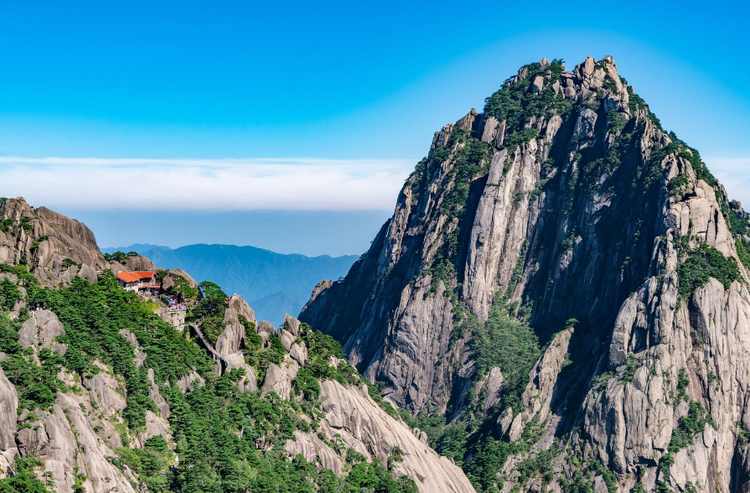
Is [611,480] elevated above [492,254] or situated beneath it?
situated beneath

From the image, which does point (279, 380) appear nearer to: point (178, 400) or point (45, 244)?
point (178, 400)

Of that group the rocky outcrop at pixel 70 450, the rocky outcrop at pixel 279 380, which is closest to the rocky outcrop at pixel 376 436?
the rocky outcrop at pixel 279 380

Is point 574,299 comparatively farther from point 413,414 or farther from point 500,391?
point 413,414

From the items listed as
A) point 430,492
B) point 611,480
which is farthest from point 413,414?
point 430,492

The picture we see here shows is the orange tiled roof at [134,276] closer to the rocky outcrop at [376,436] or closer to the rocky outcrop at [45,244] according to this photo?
the rocky outcrop at [45,244]

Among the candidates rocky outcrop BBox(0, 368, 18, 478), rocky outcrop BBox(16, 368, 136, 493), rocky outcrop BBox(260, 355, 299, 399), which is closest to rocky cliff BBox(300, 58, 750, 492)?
rocky outcrop BBox(260, 355, 299, 399)

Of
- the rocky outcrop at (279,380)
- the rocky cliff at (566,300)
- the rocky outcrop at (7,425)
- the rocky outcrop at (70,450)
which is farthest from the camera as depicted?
the rocky cliff at (566,300)
